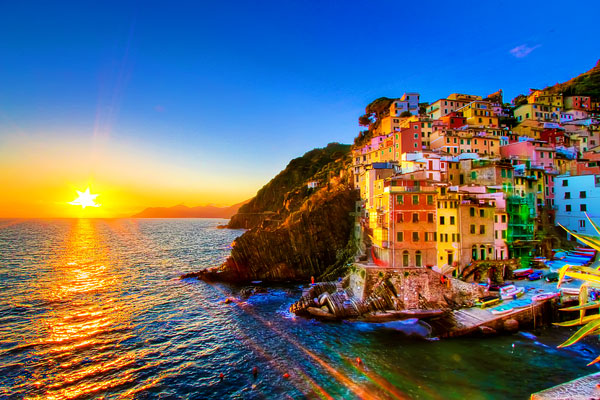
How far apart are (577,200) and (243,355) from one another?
57101 mm

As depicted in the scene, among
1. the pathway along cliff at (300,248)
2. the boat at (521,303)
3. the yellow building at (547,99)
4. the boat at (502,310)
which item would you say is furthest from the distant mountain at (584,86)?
the boat at (502,310)

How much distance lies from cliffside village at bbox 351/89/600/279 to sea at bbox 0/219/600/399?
1162 centimetres

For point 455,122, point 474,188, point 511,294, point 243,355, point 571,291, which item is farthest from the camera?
point 455,122

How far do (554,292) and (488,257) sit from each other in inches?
293

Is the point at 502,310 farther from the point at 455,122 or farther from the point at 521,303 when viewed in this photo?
the point at 455,122

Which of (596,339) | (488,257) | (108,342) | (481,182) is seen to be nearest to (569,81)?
(481,182)

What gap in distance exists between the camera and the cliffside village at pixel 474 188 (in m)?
38.7

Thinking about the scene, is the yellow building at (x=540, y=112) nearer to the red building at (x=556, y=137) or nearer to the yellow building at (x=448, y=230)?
the red building at (x=556, y=137)

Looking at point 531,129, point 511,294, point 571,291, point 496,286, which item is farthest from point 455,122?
point 511,294

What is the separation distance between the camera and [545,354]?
1000 inches

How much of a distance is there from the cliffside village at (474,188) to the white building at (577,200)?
132 millimetres

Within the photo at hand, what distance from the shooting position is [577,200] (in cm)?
4866

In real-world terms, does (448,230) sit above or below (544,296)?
above

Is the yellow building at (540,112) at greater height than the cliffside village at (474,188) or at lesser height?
greater
